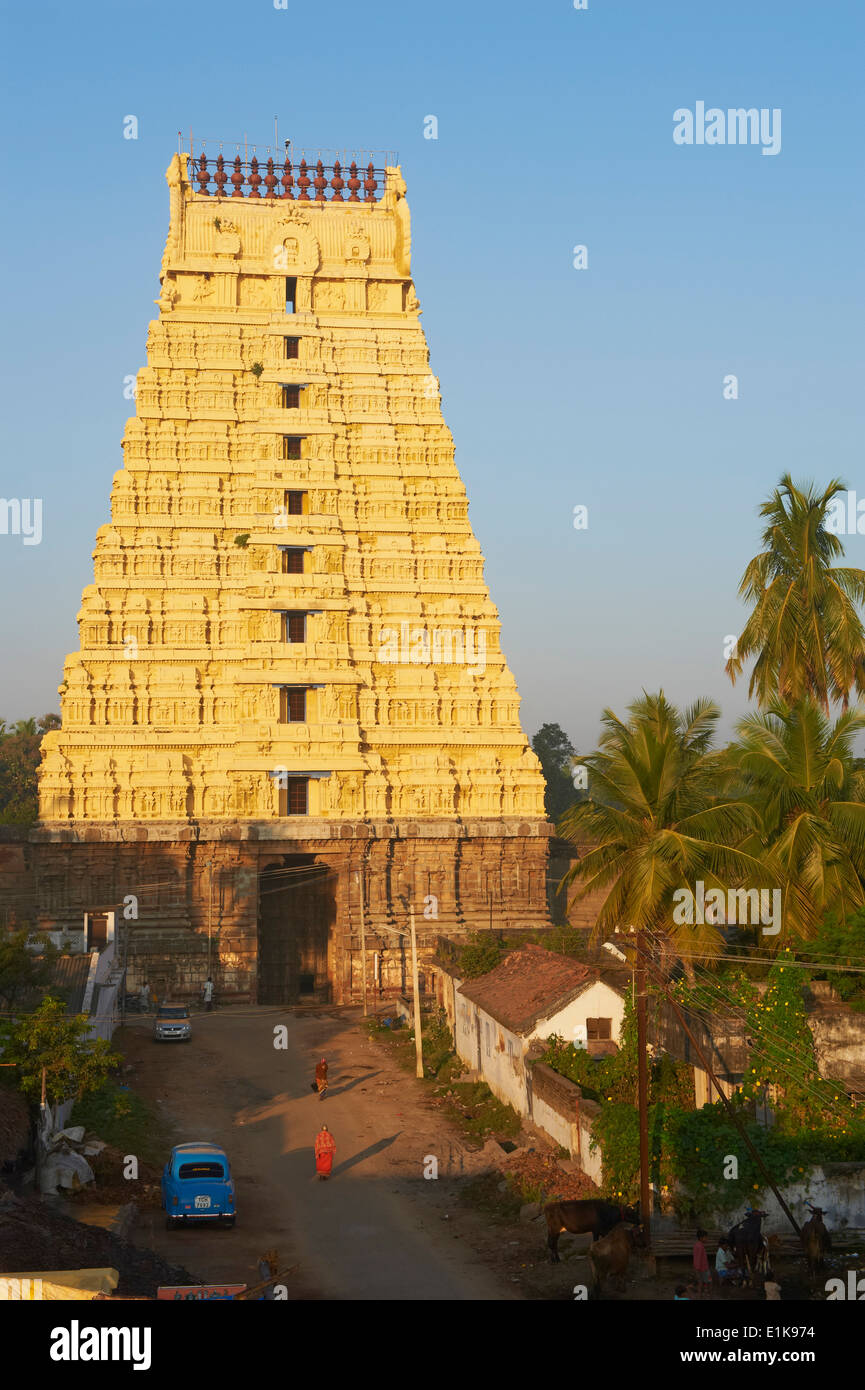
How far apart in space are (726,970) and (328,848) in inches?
1170

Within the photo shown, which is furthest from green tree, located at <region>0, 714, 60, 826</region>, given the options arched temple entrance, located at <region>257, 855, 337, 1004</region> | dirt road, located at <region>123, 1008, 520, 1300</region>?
dirt road, located at <region>123, 1008, 520, 1300</region>

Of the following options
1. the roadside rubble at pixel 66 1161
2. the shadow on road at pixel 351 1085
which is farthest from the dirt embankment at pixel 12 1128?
the shadow on road at pixel 351 1085

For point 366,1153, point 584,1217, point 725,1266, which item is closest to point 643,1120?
point 584,1217

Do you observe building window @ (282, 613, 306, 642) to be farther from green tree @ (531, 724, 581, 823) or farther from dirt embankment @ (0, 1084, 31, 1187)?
green tree @ (531, 724, 581, 823)

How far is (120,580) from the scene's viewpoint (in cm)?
6362

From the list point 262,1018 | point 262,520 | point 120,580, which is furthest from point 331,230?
point 262,1018

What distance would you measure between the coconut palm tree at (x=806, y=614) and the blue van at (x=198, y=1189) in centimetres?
2257

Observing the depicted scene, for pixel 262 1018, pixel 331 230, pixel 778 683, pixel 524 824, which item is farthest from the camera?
pixel 331 230

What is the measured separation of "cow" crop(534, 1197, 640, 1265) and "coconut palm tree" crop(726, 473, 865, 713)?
2139 centimetres

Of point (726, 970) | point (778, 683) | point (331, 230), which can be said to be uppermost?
point (331, 230)

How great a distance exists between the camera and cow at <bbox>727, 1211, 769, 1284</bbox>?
967 inches

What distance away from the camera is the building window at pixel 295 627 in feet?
211

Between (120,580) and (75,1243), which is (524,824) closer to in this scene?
(120,580)

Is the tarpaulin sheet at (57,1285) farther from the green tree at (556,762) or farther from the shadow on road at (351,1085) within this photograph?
the green tree at (556,762)
